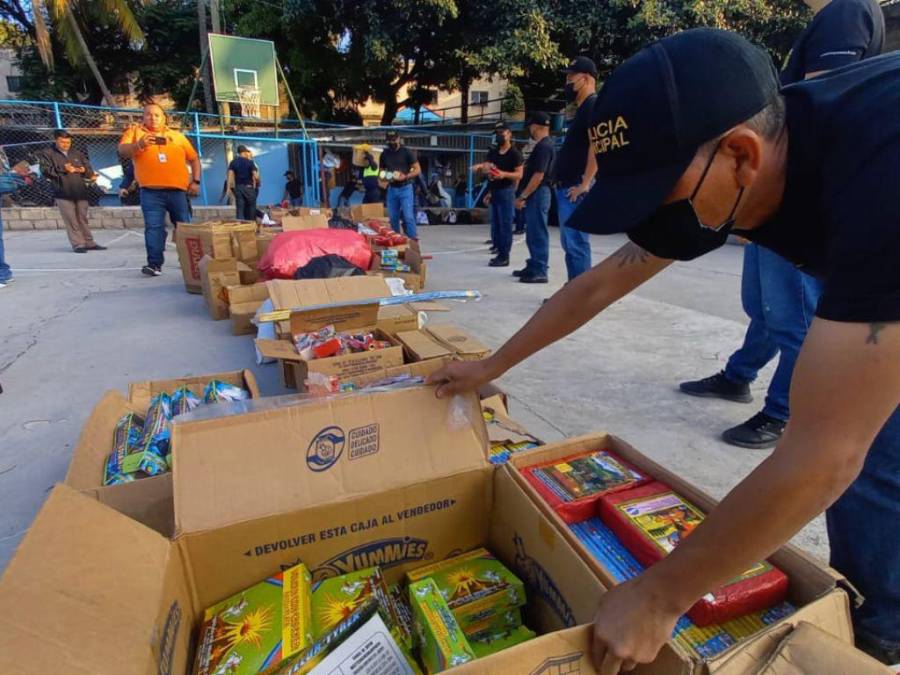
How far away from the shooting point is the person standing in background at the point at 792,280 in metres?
1.79

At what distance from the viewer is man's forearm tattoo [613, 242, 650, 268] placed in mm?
1113

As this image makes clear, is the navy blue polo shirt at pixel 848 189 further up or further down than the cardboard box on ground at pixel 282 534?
further up

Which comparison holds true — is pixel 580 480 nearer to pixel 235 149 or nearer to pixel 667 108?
pixel 667 108

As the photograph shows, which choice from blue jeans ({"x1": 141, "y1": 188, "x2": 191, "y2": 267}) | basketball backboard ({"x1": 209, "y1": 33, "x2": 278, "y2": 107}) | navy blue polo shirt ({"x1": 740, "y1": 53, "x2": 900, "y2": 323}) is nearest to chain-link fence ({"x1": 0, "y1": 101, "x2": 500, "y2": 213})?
basketball backboard ({"x1": 209, "y1": 33, "x2": 278, "y2": 107})

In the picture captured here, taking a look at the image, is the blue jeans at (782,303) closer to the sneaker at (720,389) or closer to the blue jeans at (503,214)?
the sneaker at (720,389)

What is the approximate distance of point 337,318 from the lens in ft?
8.91

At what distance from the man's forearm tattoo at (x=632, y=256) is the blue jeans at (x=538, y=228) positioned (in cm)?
408

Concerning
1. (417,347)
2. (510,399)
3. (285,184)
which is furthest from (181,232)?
(285,184)

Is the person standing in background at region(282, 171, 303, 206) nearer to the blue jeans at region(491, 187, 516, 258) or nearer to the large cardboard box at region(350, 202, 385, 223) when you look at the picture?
the large cardboard box at region(350, 202, 385, 223)

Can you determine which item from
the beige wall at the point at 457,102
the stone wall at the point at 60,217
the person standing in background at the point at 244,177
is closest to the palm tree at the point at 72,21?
the stone wall at the point at 60,217

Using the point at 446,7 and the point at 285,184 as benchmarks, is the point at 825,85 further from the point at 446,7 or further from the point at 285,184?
the point at 285,184

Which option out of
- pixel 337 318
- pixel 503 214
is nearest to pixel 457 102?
pixel 503 214

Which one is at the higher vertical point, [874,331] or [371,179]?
[371,179]

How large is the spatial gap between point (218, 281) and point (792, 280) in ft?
12.0
